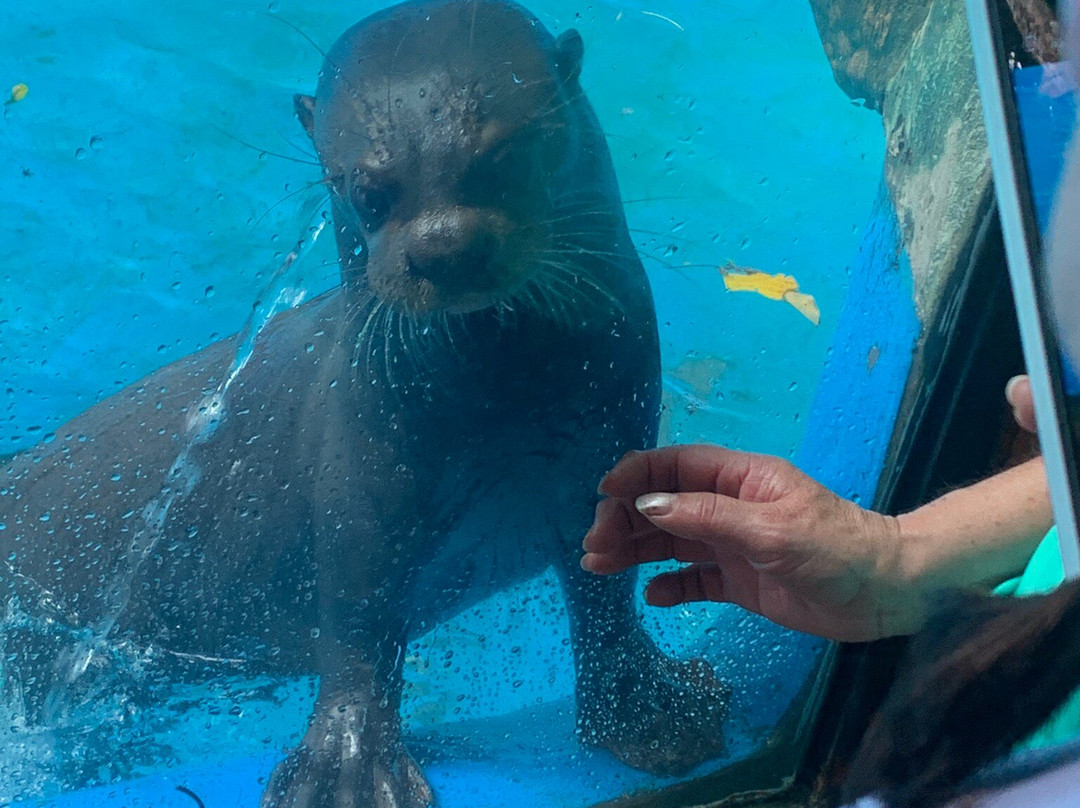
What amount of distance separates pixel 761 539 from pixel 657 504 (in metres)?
0.15

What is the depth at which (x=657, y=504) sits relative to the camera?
1222 mm

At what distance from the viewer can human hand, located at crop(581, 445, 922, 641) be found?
1.19 m

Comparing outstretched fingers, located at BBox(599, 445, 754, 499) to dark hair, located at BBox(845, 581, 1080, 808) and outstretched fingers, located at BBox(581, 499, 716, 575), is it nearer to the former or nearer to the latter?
outstretched fingers, located at BBox(581, 499, 716, 575)

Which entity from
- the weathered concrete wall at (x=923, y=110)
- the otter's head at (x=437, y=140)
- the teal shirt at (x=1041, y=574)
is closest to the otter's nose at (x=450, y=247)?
the otter's head at (x=437, y=140)

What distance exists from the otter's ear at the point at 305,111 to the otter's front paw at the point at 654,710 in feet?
3.94

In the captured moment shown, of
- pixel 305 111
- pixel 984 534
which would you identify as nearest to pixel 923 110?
pixel 984 534

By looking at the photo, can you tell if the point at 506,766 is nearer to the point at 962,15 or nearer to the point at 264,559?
the point at 264,559

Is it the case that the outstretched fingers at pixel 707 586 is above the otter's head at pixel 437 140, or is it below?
below

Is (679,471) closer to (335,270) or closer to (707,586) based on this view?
(707,586)

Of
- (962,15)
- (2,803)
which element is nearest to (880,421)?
(962,15)

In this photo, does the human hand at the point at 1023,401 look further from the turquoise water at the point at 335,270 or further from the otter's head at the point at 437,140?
the otter's head at the point at 437,140

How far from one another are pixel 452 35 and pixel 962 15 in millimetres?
935

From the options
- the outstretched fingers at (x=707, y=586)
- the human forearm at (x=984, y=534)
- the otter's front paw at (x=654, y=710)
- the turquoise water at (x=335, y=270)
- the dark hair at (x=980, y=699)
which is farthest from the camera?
the otter's front paw at (x=654, y=710)

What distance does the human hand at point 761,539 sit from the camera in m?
1.19
